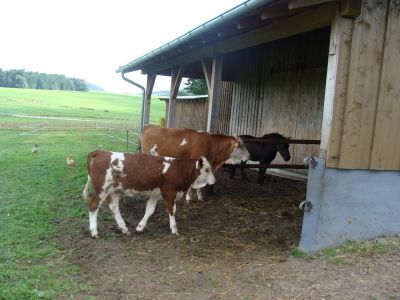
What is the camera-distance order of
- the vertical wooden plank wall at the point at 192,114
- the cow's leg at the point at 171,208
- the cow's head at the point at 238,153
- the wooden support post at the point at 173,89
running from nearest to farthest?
the cow's leg at the point at 171,208 → the cow's head at the point at 238,153 → the wooden support post at the point at 173,89 → the vertical wooden plank wall at the point at 192,114

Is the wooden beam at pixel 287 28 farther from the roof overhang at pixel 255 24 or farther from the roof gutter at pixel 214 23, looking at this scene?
the roof gutter at pixel 214 23

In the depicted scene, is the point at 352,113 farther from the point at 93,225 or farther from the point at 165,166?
the point at 93,225

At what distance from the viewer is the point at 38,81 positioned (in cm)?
11038

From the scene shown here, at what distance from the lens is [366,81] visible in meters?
4.98

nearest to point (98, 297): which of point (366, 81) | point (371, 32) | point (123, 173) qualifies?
point (123, 173)

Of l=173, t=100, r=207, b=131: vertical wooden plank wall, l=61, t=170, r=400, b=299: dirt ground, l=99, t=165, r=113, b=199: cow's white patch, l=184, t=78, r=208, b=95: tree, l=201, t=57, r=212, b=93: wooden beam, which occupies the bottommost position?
l=61, t=170, r=400, b=299: dirt ground

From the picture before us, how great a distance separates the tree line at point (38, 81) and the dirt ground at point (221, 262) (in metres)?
109

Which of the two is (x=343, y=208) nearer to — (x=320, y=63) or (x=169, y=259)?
(x=169, y=259)

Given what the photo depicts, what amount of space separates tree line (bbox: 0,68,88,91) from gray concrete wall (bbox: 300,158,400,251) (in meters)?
111

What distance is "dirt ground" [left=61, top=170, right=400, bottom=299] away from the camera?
4.19 metres

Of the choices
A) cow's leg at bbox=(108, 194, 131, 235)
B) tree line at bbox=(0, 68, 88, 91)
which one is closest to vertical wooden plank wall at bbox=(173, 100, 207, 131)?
cow's leg at bbox=(108, 194, 131, 235)

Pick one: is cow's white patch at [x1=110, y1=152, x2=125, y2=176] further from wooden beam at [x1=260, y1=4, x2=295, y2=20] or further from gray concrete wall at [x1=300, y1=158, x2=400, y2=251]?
wooden beam at [x1=260, y1=4, x2=295, y2=20]

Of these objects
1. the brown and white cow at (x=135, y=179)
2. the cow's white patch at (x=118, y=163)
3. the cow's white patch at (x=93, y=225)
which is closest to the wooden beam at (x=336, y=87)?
the brown and white cow at (x=135, y=179)

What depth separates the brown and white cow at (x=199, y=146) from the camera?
8094 millimetres
